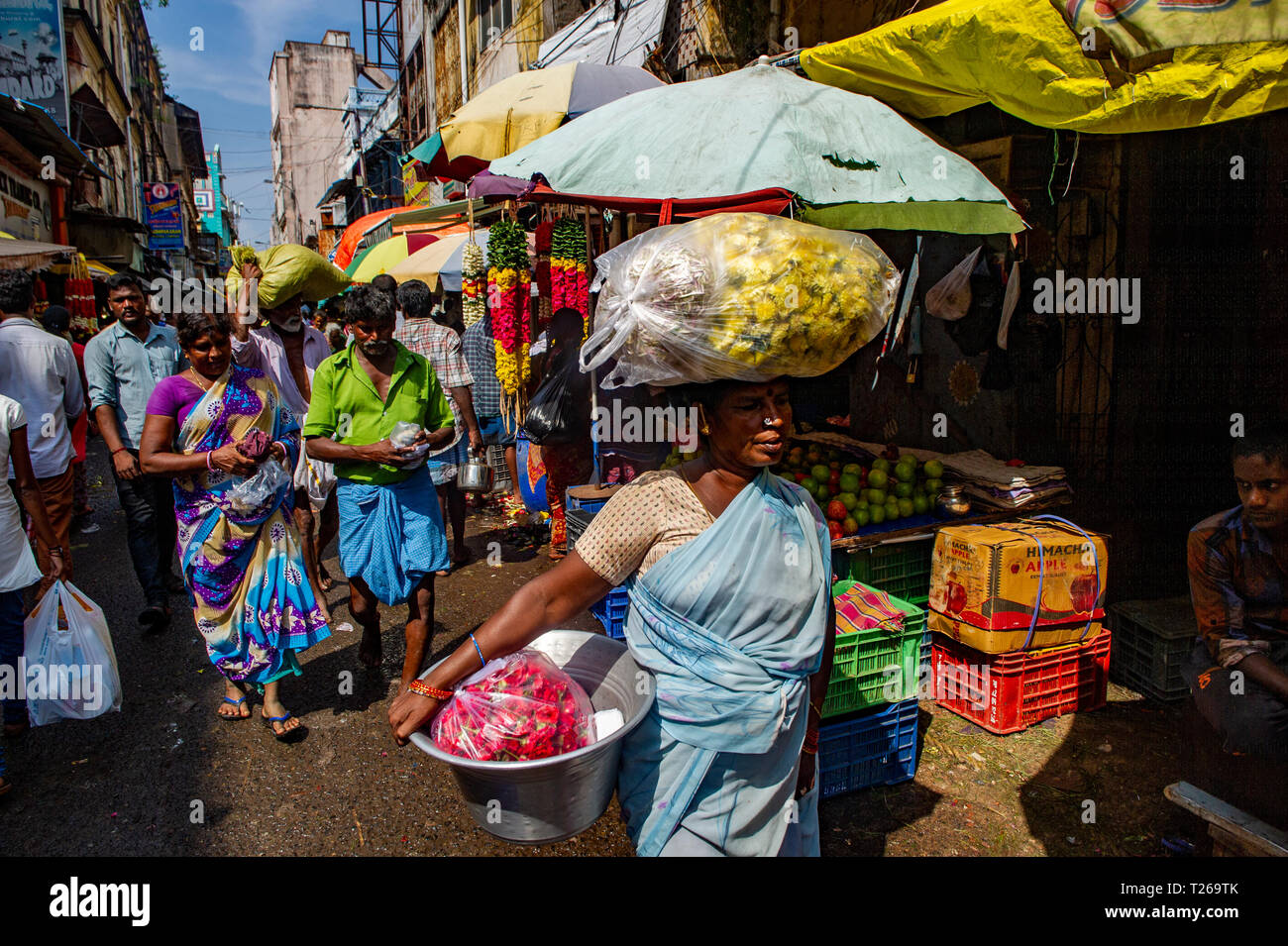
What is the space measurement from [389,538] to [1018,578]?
302 centimetres

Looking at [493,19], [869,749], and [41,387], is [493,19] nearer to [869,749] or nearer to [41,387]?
[41,387]

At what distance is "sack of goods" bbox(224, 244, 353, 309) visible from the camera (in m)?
4.75

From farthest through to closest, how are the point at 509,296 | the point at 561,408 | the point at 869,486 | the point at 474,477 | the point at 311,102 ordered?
the point at 311,102
the point at 561,408
the point at 509,296
the point at 474,477
the point at 869,486

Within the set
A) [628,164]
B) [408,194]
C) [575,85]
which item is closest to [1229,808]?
[628,164]

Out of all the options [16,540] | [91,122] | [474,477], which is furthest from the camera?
[91,122]

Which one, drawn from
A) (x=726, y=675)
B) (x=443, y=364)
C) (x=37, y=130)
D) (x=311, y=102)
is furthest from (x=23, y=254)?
(x=311, y=102)

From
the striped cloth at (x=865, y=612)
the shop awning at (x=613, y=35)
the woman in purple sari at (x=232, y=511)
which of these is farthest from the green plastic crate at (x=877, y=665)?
the shop awning at (x=613, y=35)

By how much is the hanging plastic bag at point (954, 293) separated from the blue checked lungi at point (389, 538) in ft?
12.3

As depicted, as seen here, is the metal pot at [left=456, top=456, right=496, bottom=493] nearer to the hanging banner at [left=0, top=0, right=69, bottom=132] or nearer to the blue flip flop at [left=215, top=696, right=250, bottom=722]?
the blue flip flop at [left=215, top=696, right=250, bottom=722]

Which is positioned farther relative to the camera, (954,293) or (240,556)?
(954,293)

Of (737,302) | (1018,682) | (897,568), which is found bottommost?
(1018,682)

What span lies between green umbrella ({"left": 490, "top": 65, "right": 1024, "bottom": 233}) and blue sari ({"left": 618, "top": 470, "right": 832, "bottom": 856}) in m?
2.05

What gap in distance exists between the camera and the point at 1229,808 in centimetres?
246

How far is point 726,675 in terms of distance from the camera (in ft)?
5.84
